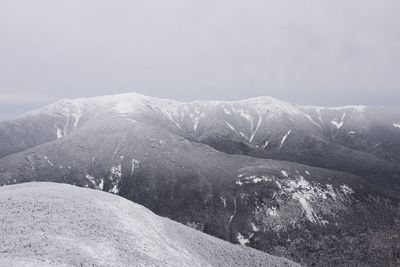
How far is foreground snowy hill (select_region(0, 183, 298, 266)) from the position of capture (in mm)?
42441

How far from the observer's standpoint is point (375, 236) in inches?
7559

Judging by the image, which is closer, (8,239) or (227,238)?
(8,239)

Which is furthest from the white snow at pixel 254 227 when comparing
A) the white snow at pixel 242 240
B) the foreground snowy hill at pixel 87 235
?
the foreground snowy hill at pixel 87 235

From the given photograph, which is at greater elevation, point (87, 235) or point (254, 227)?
point (87, 235)

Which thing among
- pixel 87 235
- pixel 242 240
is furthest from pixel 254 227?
pixel 87 235

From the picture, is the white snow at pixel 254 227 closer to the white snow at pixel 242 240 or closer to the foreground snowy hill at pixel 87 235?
the white snow at pixel 242 240

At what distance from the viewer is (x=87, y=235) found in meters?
51.6

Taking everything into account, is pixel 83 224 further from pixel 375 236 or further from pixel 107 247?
pixel 375 236

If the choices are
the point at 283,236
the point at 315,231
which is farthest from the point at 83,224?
the point at 315,231

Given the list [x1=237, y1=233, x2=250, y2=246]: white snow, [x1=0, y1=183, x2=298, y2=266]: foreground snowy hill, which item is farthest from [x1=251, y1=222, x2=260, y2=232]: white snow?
[x1=0, y1=183, x2=298, y2=266]: foreground snowy hill

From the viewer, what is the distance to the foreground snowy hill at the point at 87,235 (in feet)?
139

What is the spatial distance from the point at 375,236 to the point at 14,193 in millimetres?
185490

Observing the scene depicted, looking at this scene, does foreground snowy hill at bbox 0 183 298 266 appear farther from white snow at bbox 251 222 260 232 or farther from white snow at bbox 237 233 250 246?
white snow at bbox 251 222 260 232

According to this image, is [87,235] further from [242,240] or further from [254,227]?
[254,227]
